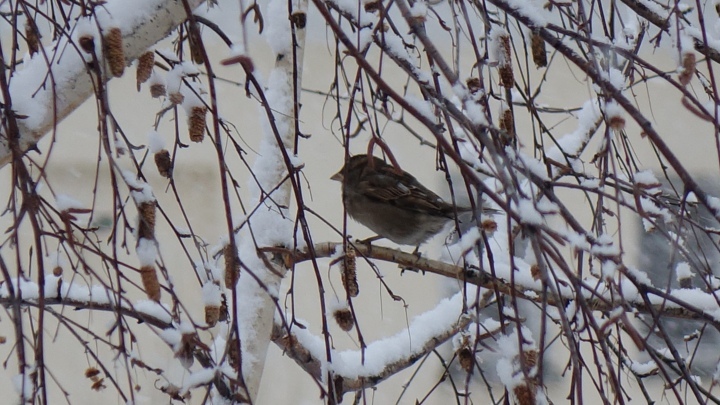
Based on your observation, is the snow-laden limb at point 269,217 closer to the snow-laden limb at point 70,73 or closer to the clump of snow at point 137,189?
the snow-laden limb at point 70,73

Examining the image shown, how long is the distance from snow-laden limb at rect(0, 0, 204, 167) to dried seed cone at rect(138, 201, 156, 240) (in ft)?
0.96

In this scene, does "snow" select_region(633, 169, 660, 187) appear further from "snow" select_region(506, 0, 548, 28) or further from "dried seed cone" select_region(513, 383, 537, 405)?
"dried seed cone" select_region(513, 383, 537, 405)

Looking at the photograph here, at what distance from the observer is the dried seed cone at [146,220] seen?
4.36 feet

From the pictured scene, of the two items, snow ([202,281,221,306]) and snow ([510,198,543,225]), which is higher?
snow ([202,281,221,306])

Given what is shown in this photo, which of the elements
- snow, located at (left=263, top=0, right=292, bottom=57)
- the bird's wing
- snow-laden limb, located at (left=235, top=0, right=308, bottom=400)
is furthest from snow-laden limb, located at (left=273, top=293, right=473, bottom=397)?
snow, located at (left=263, top=0, right=292, bottom=57)

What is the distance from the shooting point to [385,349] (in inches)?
102

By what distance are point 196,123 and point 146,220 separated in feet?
1.17

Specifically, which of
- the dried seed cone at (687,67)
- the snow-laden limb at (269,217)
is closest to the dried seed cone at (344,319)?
the snow-laden limb at (269,217)

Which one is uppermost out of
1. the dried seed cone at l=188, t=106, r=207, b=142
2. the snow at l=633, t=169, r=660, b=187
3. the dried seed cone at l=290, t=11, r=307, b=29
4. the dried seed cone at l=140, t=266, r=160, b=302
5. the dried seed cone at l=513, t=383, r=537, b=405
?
the dried seed cone at l=290, t=11, r=307, b=29

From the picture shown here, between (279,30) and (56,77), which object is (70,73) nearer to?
(56,77)

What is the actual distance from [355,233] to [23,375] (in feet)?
13.1

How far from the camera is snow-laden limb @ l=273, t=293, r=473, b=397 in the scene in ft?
8.15

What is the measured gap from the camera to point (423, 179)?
17.2 feet

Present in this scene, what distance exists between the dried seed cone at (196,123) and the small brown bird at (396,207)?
1575 millimetres
